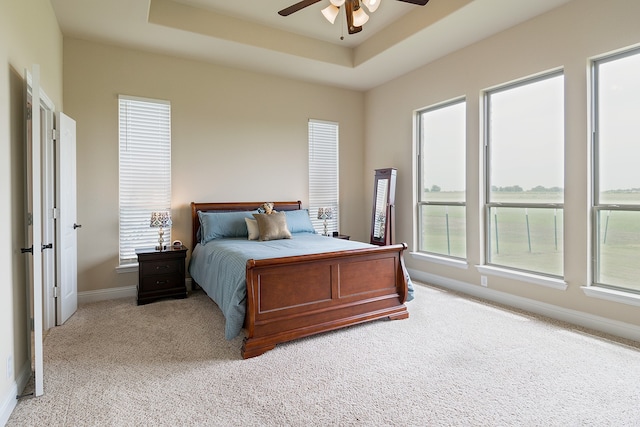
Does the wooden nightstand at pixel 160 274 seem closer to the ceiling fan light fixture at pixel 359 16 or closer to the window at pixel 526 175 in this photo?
the ceiling fan light fixture at pixel 359 16

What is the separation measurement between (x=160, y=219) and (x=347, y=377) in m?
3.07

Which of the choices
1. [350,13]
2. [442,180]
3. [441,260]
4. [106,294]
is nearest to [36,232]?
[106,294]

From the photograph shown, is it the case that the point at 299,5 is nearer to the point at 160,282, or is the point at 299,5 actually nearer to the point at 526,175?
the point at 526,175

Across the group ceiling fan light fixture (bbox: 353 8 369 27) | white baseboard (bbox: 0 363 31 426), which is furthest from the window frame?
white baseboard (bbox: 0 363 31 426)

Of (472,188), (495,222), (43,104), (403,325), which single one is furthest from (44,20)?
(495,222)

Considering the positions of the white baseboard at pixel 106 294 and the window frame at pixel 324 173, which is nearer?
the white baseboard at pixel 106 294

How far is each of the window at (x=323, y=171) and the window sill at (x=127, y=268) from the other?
107 inches

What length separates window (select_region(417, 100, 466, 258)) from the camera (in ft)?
15.8

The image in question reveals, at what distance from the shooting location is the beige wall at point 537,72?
10.8 feet

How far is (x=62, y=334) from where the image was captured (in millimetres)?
3311

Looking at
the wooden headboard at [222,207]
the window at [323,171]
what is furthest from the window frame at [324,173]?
the wooden headboard at [222,207]

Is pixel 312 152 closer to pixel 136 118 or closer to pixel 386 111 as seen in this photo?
pixel 386 111

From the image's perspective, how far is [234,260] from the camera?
10.9ft

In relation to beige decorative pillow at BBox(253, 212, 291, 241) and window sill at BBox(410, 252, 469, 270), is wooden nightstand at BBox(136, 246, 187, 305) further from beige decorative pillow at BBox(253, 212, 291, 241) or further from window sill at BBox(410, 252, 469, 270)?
window sill at BBox(410, 252, 469, 270)
